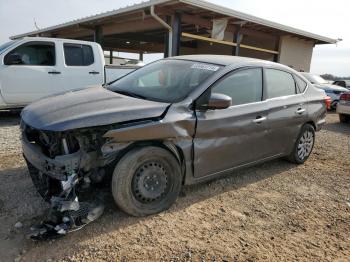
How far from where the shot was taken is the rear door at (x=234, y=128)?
3.68 metres

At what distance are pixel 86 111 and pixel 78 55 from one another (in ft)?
18.8

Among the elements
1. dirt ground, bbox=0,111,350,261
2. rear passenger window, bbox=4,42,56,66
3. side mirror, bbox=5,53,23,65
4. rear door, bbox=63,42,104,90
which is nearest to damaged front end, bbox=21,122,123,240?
dirt ground, bbox=0,111,350,261

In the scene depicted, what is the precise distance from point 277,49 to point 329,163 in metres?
11.5

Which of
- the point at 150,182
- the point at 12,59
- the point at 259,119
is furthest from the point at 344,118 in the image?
the point at 12,59

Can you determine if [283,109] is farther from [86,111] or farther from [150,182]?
[86,111]

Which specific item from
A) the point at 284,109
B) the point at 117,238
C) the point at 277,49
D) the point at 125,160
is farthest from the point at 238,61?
the point at 277,49

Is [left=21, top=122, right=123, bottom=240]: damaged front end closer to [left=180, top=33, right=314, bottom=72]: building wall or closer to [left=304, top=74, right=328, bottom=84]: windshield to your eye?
[left=304, top=74, right=328, bottom=84]: windshield

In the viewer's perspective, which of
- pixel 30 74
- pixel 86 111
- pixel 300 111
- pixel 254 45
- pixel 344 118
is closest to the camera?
pixel 86 111

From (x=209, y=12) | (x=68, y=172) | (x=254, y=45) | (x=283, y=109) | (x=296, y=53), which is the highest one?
(x=209, y=12)

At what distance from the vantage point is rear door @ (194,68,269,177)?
368cm

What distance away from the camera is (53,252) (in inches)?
108

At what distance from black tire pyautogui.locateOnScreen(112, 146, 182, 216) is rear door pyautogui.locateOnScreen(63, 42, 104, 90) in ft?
17.7

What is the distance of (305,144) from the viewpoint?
545 centimetres

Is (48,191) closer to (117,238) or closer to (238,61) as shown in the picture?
(117,238)
